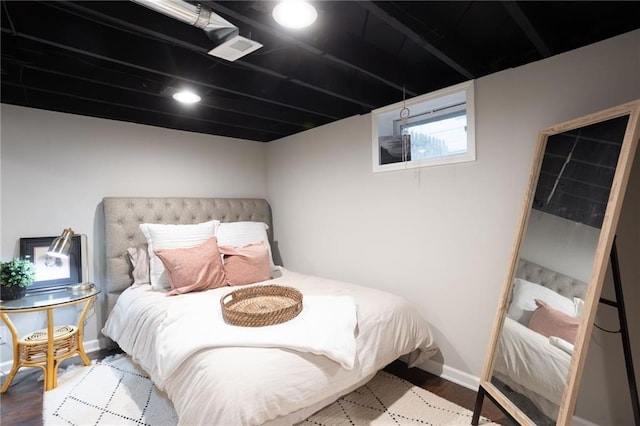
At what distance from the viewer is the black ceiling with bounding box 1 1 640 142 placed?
150 centimetres

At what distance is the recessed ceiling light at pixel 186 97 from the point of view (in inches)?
90.1

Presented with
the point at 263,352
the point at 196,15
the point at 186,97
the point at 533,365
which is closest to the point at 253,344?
the point at 263,352

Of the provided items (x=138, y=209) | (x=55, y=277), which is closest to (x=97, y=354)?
(x=55, y=277)

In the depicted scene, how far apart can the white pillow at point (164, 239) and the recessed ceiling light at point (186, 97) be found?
1.10 m

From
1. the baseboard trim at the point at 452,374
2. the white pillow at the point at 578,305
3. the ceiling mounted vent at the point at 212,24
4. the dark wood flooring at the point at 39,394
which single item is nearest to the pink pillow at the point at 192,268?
the dark wood flooring at the point at 39,394

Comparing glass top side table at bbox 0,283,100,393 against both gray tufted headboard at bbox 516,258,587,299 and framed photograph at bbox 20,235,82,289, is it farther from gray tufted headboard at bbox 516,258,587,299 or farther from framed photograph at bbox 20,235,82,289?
gray tufted headboard at bbox 516,258,587,299

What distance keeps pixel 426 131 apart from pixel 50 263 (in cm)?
324

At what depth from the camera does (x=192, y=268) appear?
2.45m

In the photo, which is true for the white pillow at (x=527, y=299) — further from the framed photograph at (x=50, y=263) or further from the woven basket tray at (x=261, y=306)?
the framed photograph at (x=50, y=263)

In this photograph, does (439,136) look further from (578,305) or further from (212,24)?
(212,24)

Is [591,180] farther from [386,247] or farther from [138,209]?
[138,209]

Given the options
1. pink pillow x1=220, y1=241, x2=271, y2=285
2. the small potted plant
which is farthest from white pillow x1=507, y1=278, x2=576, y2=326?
the small potted plant

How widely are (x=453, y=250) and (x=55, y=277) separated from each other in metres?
3.18

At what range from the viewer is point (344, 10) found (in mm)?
1647
